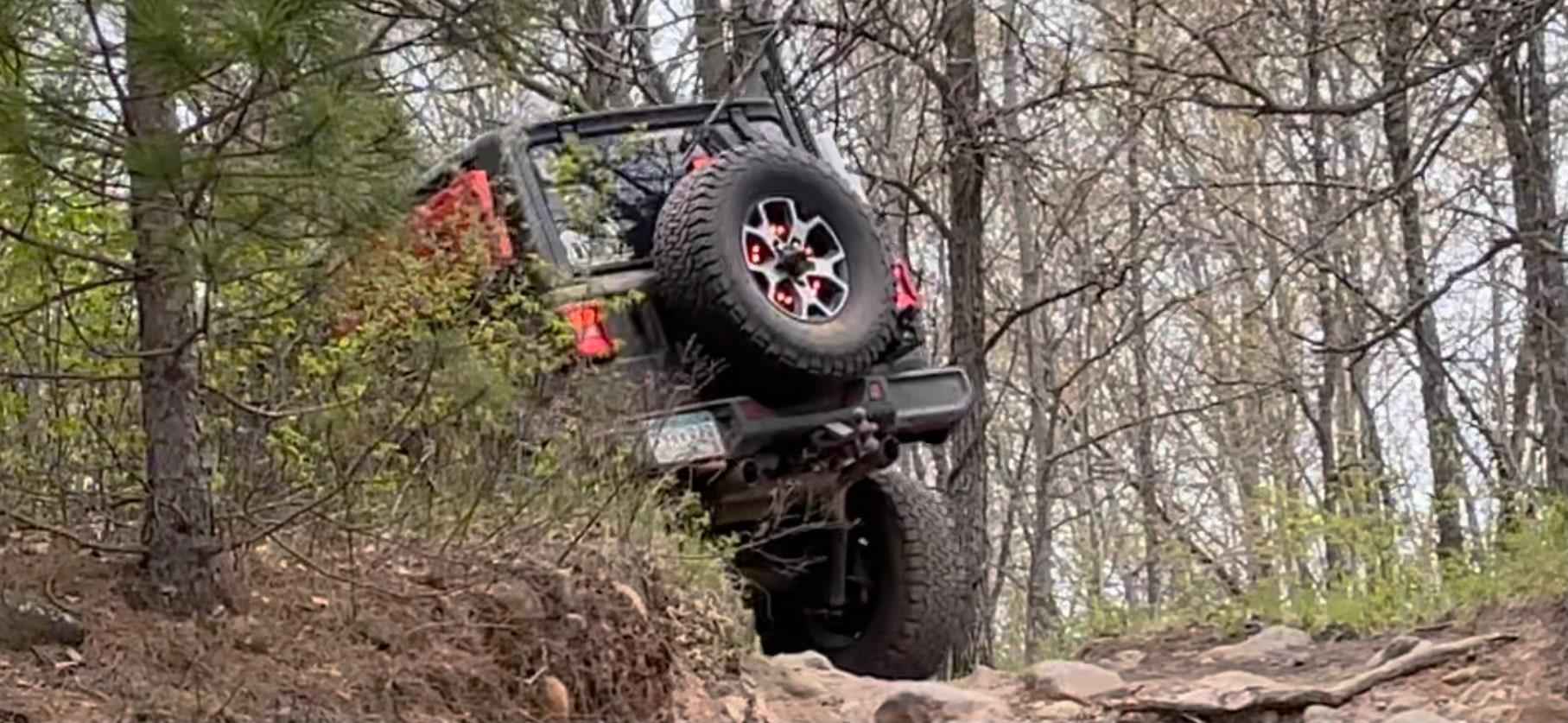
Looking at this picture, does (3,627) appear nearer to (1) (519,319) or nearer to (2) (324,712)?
(2) (324,712)

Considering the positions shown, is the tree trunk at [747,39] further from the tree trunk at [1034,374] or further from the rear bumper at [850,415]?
the rear bumper at [850,415]

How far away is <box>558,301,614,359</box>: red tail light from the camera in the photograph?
441 centimetres

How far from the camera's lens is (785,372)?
15.0 feet

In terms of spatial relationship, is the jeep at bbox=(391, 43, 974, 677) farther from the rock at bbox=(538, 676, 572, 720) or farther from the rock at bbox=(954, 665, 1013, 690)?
the rock at bbox=(538, 676, 572, 720)

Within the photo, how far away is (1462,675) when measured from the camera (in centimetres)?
391

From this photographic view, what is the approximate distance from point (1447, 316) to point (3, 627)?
42.6 feet

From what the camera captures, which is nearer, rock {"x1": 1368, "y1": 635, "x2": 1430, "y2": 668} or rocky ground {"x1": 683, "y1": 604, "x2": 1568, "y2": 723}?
rocky ground {"x1": 683, "y1": 604, "x2": 1568, "y2": 723}

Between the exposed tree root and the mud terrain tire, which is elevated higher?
the mud terrain tire

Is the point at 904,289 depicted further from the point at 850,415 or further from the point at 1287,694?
the point at 1287,694

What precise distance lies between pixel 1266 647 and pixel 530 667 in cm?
293

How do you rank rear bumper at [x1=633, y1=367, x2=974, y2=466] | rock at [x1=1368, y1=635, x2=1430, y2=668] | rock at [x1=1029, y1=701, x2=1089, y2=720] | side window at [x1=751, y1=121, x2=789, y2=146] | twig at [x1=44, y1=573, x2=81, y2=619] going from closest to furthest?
1. twig at [x1=44, y1=573, x2=81, y2=619]
2. rock at [x1=1029, y1=701, x2=1089, y2=720]
3. rock at [x1=1368, y1=635, x2=1430, y2=668]
4. rear bumper at [x1=633, y1=367, x2=974, y2=466]
5. side window at [x1=751, y1=121, x2=789, y2=146]

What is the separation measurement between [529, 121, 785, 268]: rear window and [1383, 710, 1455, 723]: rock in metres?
2.46

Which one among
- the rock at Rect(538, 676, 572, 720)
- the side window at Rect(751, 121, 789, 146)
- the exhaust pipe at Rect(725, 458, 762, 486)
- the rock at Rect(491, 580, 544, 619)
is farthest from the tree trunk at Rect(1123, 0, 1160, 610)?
the rock at Rect(538, 676, 572, 720)

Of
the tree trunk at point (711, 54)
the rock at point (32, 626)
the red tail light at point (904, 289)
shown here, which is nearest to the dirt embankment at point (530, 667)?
the rock at point (32, 626)
